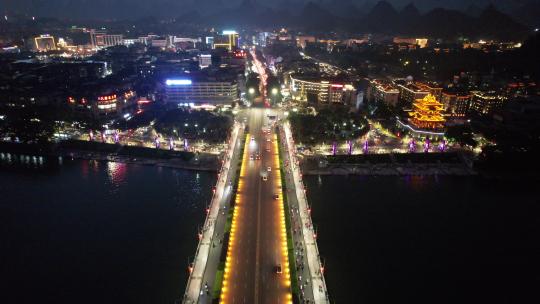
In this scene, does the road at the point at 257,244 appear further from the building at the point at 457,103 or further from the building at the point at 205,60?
the building at the point at 205,60

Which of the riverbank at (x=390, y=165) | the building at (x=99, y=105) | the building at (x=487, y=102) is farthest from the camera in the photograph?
the building at (x=487, y=102)

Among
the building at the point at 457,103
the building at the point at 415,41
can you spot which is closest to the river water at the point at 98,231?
the building at the point at 457,103

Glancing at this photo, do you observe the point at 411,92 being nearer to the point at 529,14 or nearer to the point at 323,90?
the point at 323,90

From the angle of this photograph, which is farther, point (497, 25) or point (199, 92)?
point (497, 25)

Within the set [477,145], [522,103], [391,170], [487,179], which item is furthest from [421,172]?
[522,103]

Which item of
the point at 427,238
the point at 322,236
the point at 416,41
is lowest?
the point at 427,238

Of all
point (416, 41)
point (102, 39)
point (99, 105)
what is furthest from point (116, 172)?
point (102, 39)
